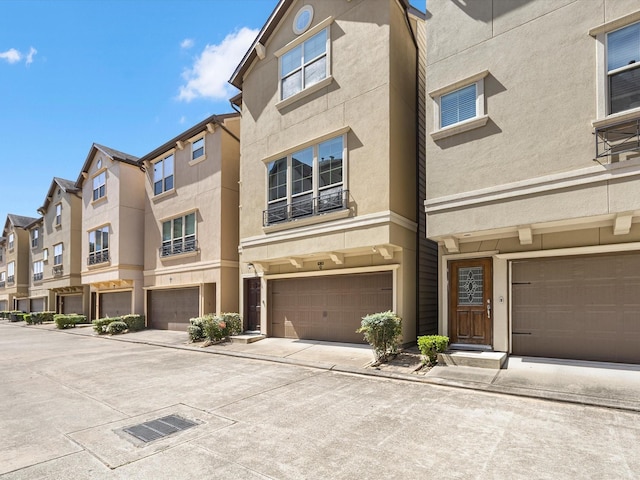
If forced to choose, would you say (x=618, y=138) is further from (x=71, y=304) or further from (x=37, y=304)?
(x=37, y=304)

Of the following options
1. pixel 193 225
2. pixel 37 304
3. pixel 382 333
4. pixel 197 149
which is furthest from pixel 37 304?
pixel 382 333

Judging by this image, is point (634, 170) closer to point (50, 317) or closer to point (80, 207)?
point (80, 207)

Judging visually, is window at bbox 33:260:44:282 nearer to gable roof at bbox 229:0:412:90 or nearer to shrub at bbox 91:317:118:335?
shrub at bbox 91:317:118:335

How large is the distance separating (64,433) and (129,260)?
55.8 feet

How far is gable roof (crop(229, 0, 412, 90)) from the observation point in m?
12.9

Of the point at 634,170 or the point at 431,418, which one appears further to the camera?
the point at 634,170

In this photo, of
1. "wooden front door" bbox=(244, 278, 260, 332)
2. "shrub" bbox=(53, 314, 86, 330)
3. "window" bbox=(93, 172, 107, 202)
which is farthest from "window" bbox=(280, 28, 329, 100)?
"shrub" bbox=(53, 314, 86, 330)

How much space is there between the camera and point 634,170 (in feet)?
21.7

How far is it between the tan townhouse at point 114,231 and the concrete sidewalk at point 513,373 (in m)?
12.4

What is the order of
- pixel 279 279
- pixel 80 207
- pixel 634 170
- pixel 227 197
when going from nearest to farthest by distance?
pixel 634 170 → pixel 279 279 → pixel 227 197 → pixel 80 207

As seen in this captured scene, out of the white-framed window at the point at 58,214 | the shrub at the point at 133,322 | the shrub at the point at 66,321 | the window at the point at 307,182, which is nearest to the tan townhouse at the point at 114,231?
the shrub at the point at 133,322

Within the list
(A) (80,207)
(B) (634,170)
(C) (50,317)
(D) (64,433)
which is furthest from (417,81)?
(C) (50,317)

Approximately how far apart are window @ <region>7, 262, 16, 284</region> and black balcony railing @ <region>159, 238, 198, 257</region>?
29.6 m

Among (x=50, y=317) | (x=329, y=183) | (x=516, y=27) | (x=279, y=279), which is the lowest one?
(x=50, y=317)
